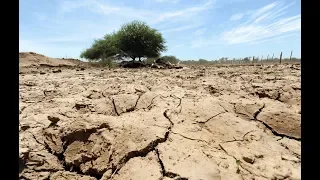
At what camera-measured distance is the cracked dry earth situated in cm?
230

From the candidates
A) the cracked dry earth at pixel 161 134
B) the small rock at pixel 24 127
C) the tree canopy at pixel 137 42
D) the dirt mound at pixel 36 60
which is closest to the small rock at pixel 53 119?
the cracked dry earth at pixel 161 134

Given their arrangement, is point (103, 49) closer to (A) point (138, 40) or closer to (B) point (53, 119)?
(A) point (138, 40)

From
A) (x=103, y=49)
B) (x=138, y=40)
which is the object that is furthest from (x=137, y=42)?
(x=103, y=49)

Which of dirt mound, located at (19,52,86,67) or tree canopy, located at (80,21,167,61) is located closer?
dirt mound, located at (19,52,86,67)

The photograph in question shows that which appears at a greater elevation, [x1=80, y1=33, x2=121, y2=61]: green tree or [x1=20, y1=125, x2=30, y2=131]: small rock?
[x1=80, y1=33, x2=121, y2=61]: green tree

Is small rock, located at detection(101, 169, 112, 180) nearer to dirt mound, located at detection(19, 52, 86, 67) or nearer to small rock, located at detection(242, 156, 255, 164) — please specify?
small rock, located at detection(242, 156, 255, 164)

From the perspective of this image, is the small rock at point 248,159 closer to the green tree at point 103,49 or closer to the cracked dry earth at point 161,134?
the cracked dry earth at point 161,134

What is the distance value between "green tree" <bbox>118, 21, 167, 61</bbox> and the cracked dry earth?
12138 mm

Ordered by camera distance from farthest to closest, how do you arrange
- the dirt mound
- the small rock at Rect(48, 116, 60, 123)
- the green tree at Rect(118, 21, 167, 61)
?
1. the green tree at Rect(118, 21, 167, 61)
2. the dirt mound
3. the small rock at Rect(48, 116, 60, 123)

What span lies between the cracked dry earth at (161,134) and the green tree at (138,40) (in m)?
12.1

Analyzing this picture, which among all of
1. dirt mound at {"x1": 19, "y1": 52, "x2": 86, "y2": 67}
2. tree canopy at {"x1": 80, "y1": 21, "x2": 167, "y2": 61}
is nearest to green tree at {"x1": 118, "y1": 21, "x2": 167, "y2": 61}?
tree canopy at {"x1": 80, "y1": 21, "x2": 167, "y2": 61}
